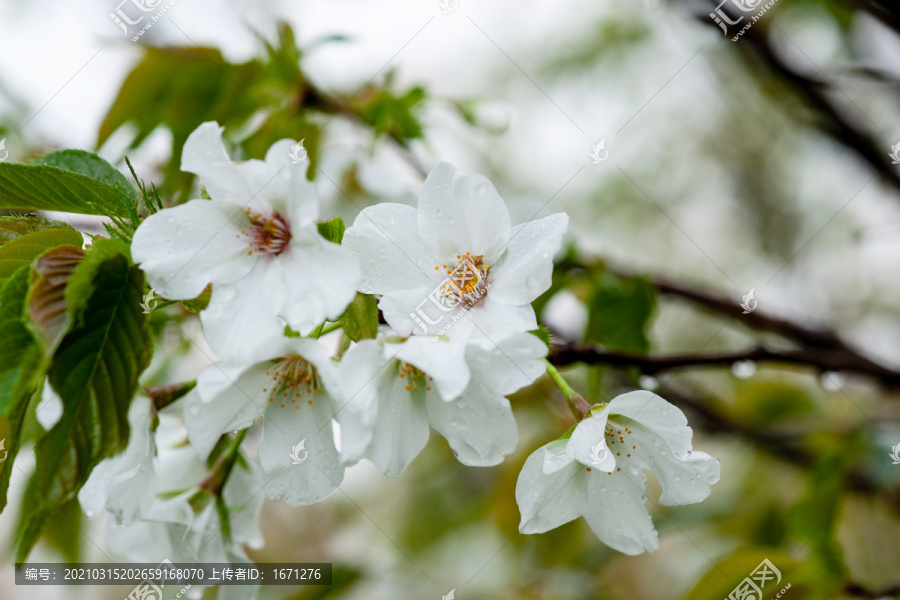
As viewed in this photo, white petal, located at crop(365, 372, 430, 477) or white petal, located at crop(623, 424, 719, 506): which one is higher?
white petal, located at crop(365, 372, 430, 477)

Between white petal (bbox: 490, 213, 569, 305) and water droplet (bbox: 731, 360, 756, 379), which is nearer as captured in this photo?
white petal (bbox: 490, 213, 569, 305)

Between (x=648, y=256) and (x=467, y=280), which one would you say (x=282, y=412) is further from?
(x=648, y=256)

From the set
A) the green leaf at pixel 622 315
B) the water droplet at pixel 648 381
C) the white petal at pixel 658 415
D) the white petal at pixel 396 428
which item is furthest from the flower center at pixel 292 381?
the green leaf at pixel 622 315

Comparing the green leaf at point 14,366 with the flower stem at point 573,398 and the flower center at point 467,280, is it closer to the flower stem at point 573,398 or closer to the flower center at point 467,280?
the flower center at point 467,280

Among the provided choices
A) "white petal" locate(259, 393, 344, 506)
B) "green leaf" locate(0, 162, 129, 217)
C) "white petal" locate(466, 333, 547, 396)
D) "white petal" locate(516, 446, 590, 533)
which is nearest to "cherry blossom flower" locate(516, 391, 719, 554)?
"white petal" locate(516, 446, 590, 533)

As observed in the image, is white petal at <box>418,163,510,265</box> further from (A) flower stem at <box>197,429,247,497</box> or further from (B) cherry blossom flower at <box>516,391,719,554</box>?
(A) flower stem at <box>197,429,247,497</box>

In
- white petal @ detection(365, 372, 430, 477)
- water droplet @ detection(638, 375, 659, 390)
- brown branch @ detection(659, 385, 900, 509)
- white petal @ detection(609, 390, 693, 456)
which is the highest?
white petal @ detection(365, 372, 430, 477)

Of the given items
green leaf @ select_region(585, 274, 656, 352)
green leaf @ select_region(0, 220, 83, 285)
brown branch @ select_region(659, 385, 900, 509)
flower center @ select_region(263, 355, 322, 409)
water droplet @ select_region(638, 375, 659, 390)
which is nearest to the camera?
green leaf @ select_region(0, 220, 83, 285)
